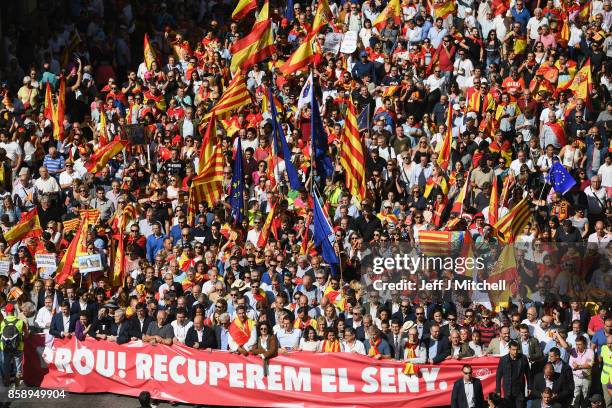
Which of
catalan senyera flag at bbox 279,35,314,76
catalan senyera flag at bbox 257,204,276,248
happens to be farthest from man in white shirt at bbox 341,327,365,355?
catalan senyera flag at bbox 279,35,314,76

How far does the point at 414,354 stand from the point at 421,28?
977cm

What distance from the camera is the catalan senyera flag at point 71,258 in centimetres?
2689

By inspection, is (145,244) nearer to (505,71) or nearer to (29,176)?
(29,176)

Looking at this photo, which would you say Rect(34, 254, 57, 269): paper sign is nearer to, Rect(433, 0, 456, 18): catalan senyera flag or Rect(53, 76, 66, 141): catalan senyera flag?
Rect(53, 76, 66, 141): catalan senyera flag

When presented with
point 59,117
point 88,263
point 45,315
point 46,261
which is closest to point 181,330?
point 45,315

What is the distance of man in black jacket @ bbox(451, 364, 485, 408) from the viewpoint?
22422 millimetres

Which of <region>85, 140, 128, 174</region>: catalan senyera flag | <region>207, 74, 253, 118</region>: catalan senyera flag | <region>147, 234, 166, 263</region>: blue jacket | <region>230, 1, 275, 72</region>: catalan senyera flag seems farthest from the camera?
<region>230, 1, 275, 72</region>: catalan senyera flag

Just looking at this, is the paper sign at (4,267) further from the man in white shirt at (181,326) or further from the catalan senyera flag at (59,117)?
the catalan senyera flag at (59,117)

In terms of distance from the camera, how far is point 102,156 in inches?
1180

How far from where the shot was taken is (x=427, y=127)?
29.0m

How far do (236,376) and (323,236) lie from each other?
107 inches

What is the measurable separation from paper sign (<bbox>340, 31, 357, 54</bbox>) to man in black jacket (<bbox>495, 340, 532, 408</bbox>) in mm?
10190

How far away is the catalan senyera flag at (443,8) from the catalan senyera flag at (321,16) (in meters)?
2.03

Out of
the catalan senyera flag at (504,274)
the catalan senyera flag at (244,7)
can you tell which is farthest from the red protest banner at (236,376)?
the catalan senyera flag at (244,7)
